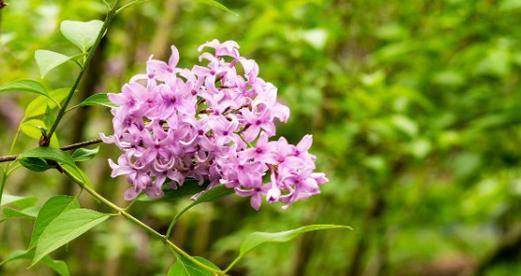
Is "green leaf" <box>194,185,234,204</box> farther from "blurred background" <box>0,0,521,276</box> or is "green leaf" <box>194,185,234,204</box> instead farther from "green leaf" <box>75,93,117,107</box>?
"blurred background" <box>0,0,521,276</box>

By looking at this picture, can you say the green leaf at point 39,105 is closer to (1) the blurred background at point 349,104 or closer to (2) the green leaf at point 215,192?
(2) the green leaf at point 215,192

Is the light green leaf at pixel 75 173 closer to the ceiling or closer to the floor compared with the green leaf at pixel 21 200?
closer to the ceiling

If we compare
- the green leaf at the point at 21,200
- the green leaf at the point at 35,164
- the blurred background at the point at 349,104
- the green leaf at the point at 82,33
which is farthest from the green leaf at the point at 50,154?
the blurred background at the point at 349,104

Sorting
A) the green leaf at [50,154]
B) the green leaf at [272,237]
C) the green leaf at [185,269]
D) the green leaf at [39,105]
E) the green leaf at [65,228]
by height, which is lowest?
the green leaf at [65,228]

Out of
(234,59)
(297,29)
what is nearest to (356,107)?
(297,29)

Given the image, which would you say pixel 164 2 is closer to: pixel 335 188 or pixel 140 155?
pixel 335 188
